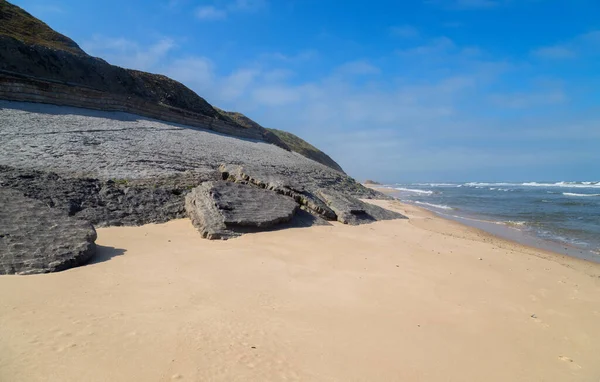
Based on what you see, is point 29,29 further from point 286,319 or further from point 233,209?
point 286,319

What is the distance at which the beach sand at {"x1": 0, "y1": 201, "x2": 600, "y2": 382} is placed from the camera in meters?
2.71

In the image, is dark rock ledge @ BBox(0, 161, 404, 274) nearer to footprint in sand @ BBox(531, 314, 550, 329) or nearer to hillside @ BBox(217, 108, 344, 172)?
footprint in sand @ BBox(531, 314, 550, 329)

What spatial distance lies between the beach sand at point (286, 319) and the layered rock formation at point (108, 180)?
0.95 meters

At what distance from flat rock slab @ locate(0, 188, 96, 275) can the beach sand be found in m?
0.32

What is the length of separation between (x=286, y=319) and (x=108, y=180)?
8220 millimetres

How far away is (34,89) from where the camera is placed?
16047 millimetres

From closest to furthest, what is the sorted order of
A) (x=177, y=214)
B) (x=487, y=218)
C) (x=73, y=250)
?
(x=73, y=250) → (x=177, y=214) → (x=487, y=218)

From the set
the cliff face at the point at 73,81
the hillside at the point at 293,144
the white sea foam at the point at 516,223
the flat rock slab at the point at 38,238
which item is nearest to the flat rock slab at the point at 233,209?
the flat rock slab at the point at 38,238

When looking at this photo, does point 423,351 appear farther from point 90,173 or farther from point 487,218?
point 487,218

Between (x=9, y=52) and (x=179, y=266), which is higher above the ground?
(x=9, y=52)

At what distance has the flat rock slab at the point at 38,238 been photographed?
15.1ft

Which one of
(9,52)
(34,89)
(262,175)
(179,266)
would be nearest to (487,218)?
(262,175)

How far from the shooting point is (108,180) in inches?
374

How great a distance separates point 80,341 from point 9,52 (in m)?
26.4
